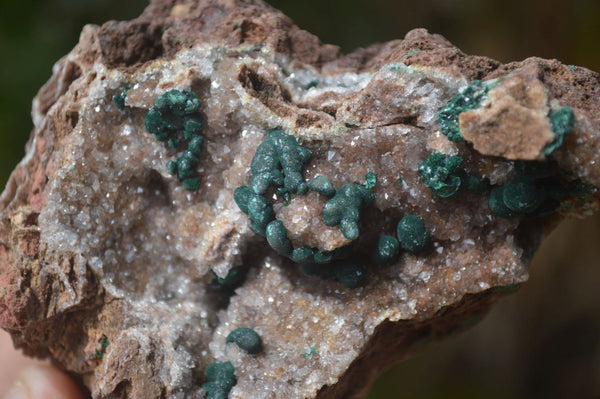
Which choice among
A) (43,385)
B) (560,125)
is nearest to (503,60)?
(560,125)

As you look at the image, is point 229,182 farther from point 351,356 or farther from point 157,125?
point 351,356

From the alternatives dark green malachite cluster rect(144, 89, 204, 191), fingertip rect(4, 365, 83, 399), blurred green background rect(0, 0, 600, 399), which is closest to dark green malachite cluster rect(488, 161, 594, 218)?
dark green malachite cluster rect(144, 89, 204, 191)

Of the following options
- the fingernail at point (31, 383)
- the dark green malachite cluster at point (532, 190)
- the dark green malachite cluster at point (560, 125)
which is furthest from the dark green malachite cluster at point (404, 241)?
the fingernail at point (31, 383)

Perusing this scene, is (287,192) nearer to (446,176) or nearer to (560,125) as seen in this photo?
(446,176)

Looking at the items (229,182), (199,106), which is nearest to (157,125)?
(199,106)

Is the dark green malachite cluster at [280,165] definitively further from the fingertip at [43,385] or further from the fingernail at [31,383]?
the fingernail at [31,383]

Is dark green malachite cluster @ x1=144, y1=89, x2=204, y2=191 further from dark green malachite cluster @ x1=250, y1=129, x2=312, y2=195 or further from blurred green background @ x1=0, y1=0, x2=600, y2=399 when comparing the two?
blurred green background @ x1=0, y1=0, x2=600, y2=399
